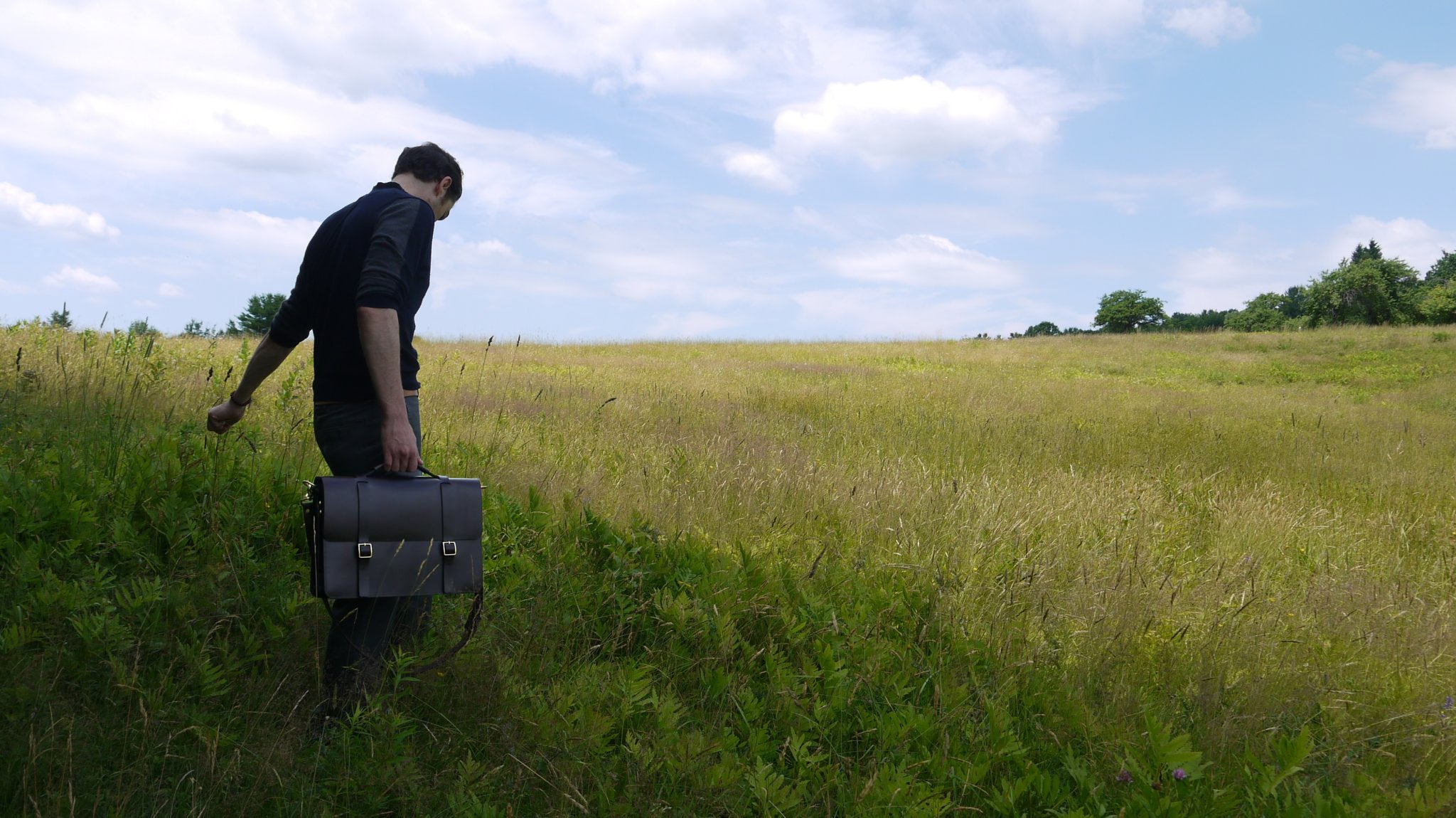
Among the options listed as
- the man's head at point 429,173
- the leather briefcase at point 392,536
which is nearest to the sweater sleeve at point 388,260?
the man's head at point 429,173

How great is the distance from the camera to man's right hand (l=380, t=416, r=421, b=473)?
2811 mm

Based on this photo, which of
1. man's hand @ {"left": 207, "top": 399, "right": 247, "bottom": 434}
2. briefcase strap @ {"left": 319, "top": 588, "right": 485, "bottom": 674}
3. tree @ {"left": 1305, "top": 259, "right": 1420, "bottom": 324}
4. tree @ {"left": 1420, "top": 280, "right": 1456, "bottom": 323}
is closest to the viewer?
briefcase strap @ {"left": 319, "top": 588, "right": 485, "bottom": 674}

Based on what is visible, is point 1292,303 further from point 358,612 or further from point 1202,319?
point 358,612

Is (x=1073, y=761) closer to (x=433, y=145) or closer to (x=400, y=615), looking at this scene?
(x=400, y=615)

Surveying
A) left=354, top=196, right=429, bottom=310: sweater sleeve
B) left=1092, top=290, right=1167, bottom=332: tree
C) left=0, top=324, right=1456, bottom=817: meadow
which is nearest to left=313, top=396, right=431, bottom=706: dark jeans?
left=0, top=324, right=1456, bottom=817: meadow

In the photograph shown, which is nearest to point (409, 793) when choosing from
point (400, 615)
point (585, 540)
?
point (400, 615)

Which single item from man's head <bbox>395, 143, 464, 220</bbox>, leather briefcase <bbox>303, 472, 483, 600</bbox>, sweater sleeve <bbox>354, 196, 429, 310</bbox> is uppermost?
man's head <bbox>395, 143, 464, 220</bbox>

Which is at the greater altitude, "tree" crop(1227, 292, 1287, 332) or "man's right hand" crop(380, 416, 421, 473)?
"tree" crop(1227, 292, 1287, 332)

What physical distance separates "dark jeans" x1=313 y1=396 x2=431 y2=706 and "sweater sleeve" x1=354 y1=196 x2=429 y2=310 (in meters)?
0.39

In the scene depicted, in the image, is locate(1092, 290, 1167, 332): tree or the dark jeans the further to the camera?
locate(1092, 290, 1167, 332): tree

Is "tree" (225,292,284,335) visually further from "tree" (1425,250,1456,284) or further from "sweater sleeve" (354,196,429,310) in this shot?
"tree" (1425,250,1456,284)

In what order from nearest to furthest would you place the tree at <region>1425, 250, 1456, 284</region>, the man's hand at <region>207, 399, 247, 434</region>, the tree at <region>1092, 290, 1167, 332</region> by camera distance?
the man's hand at <region>207, 399, 247, 434</region> → the tree at <region>1092, 290, 1167, 332</region> → the tree at <region>1425, 250, 1456, 284</region>

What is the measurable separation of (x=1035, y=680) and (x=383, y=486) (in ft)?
8.90

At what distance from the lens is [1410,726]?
11.8 ft
